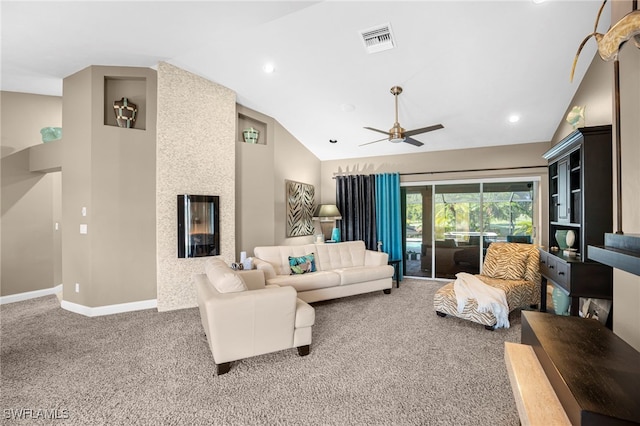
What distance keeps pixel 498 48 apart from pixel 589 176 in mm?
1586

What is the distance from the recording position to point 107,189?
12.3 ft

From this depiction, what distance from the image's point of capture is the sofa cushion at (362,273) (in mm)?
4332

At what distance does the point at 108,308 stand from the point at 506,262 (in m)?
5.42

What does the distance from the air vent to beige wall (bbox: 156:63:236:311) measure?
2.28 meters

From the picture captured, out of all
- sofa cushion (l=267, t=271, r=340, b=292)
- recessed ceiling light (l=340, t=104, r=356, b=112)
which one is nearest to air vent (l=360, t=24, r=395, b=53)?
recessed ceiling light (l=340, t=104, r=356, b=112)

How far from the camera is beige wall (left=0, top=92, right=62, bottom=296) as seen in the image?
4.32 meters

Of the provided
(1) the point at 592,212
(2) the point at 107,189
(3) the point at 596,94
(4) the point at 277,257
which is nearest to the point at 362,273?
(4) the point at 277,257

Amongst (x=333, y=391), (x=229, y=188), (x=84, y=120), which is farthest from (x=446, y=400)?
(x=84, y=120)

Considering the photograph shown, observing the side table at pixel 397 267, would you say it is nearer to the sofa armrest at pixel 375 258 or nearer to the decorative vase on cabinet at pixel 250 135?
the sofa armrest at pixel 375 258

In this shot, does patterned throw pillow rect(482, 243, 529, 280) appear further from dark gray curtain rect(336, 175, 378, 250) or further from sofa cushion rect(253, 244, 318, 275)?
sofa cushion rect(253, 244, 318, 275)

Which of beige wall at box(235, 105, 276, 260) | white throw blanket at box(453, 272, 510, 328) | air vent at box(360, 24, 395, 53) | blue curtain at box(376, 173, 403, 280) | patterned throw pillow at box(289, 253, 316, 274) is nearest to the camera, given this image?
air vent at box(360, 24, 395, 53)

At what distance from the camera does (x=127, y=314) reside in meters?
3.72

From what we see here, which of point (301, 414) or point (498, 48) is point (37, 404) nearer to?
point (301, 414)

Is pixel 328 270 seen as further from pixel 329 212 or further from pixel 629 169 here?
pixel 629 169
